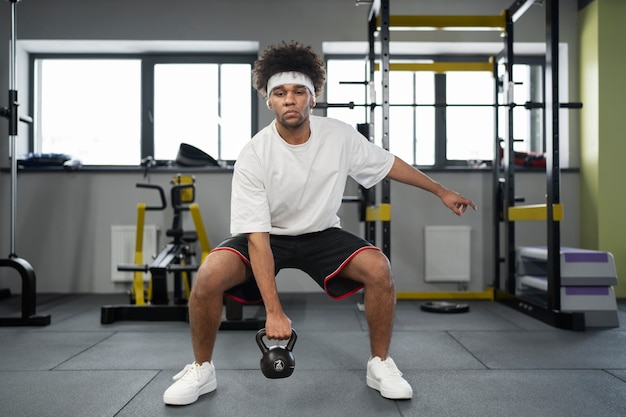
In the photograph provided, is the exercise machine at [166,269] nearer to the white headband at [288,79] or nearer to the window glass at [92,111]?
the window glass at [92,111]

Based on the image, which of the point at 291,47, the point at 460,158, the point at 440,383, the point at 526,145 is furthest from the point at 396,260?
the point at 291,47

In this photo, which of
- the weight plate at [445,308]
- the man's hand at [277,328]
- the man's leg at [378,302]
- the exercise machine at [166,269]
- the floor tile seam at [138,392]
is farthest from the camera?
the weight plate at [445,308]

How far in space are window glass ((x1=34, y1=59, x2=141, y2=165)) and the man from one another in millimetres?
2922

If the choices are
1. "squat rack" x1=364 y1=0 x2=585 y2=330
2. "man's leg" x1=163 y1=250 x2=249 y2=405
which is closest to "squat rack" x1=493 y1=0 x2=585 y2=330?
"squat rack" x1=364 y1=0 x2=585 y2=330

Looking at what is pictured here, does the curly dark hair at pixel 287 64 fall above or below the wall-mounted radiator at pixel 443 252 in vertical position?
above

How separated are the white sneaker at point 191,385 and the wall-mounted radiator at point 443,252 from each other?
270 centimetres

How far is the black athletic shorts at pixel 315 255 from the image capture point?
6.18 ft

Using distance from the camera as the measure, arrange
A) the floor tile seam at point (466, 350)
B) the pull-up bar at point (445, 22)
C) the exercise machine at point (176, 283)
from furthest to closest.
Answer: the pull-up bar at point (445, 22)
the exercise machine at point (176, 283)
the floor tile seam at point (466, 350)

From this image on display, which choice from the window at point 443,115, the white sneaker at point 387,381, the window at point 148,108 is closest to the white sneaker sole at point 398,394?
the white sneaker at point 387,381

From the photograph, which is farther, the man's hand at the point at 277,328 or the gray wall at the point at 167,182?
the gray wall at the point at 167,182

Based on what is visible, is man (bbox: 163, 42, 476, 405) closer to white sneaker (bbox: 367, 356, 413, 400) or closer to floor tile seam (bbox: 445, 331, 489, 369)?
white sneaker (bbox: 367, 356, 413, 400)

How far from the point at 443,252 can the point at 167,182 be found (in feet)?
7.31

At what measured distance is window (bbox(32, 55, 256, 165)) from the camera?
4.61m

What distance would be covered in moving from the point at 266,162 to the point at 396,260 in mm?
2651
